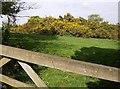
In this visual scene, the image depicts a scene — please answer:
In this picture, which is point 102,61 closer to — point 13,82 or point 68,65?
point 13,82

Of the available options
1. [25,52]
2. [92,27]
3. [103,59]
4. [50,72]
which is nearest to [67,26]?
[92,27]

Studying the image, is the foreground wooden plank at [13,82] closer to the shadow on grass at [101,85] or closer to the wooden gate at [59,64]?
the wooden gate at [59,64]

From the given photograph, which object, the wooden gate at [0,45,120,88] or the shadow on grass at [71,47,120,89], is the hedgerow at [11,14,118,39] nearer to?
the shadow on grass at [71,47,120,89]

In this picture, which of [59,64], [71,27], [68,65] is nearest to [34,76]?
[59,64]

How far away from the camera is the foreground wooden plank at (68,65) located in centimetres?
293

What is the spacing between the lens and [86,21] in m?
21.5

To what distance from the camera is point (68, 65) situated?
3.25 m

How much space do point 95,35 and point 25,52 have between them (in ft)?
51.9

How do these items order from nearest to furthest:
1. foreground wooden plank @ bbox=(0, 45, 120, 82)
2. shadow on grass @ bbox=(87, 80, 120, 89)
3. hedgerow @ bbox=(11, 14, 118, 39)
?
foreground wooden plank @ bbox=(0, 45, 120, 82) < shadow on grass @ bbox=(87, 80, 120, 89) < hedgerow @ bbox=(11, 14, 118, 39)

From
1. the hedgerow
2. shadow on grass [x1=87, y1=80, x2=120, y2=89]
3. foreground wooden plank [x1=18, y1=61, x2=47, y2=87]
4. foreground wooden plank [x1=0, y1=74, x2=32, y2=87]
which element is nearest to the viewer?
foreground wooden plank [x1=18, y1=61, x2=47, y2=87]

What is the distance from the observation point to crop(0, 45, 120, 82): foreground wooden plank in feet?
9.60

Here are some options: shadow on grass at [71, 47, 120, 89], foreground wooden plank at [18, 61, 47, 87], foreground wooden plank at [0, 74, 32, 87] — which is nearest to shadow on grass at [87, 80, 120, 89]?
shadow on grass at [71, 47, 120, 89]

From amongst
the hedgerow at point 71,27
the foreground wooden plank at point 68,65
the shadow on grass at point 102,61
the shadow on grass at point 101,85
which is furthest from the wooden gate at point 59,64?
the hedgerow at point 71,27

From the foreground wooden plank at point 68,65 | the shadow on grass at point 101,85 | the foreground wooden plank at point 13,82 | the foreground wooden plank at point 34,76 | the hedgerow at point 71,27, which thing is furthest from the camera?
the hedgerow at point 71,27
